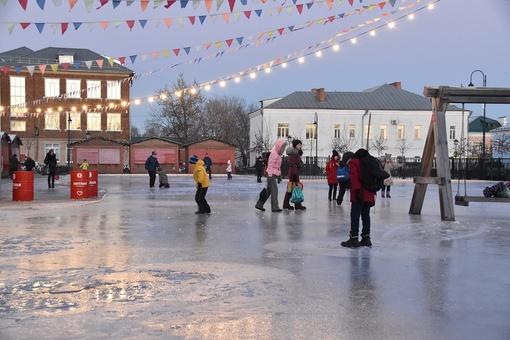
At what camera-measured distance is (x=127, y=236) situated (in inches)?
408

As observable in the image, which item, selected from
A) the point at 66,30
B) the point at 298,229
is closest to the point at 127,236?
the point at 298,229

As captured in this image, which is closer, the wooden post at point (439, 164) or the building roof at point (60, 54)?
the wooden post at point (439, 164)

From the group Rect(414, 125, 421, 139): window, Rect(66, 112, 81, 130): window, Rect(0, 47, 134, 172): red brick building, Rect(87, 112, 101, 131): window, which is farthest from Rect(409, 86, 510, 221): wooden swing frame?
Rect(87, 112, 101, 131): window

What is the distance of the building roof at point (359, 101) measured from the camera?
219ft

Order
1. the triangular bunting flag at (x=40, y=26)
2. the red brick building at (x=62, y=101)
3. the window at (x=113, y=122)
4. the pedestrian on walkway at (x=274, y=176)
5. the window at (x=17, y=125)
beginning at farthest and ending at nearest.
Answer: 1. the window at (x=113, y=122)
2. the window at (x=17, y=125)
3. the red brick building at (x=62, y=101)
4. the pedestrian on walkway at (x=274, y=176)
5. the triangular bunting flag at (x=40, y=26)

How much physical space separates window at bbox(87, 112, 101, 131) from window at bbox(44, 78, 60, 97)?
4437mm

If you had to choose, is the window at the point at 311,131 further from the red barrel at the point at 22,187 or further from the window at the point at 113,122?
the red barrel at the point at 22,187

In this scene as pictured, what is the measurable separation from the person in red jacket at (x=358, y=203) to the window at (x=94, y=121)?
6231 cm

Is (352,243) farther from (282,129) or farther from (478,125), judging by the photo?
(478,125)

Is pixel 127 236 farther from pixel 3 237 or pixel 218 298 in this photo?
pixel 218 298

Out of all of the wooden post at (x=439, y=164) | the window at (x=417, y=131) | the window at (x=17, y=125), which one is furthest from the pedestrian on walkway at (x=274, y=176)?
the window at (x=17, y=125)

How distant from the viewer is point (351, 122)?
220 ft

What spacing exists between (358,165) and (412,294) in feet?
11.4

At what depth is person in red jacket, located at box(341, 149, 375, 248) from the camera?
9250 millimetres
